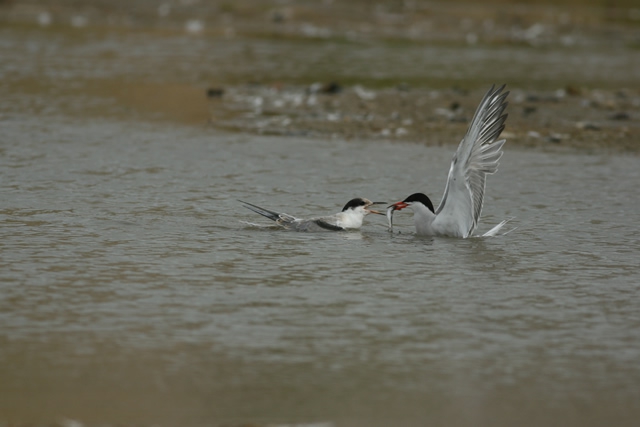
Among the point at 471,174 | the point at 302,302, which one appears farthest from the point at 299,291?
the point at 471,174

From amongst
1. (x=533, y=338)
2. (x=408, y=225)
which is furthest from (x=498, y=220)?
(x=533, y=338)

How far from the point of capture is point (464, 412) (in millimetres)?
4895

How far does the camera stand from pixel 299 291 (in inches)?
273

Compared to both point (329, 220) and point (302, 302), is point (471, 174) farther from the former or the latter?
point (302, 302)

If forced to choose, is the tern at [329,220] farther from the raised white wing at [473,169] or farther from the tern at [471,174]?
the raised white wing at [473,169]

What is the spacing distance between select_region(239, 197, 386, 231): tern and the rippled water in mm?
121

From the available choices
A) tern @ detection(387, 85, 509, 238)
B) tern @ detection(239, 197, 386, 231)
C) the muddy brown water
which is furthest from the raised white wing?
tern @ detection(239, 197, 386, 231)

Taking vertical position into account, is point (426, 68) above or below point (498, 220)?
above

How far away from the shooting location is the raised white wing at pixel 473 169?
871cm

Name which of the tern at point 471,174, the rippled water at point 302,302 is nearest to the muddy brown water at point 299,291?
the rippled water at point 302,302

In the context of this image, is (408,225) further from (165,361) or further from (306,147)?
(165,361)

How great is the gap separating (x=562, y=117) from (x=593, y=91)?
3.01 meters

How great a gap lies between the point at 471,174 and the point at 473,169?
0.15 feet

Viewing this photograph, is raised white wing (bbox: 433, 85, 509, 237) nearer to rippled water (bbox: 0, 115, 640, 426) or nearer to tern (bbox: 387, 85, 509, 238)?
tern (bbox: 387, 85, 509, 238)
